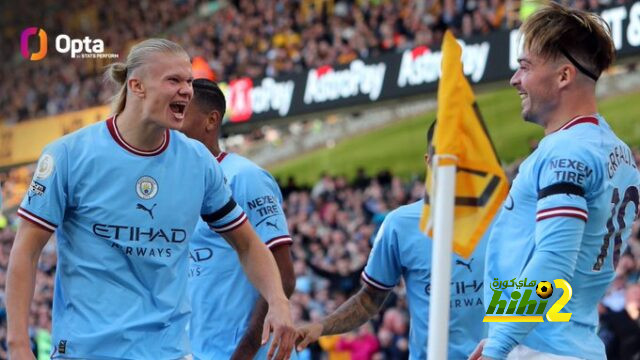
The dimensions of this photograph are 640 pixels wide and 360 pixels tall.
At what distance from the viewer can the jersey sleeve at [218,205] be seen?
5.12 m

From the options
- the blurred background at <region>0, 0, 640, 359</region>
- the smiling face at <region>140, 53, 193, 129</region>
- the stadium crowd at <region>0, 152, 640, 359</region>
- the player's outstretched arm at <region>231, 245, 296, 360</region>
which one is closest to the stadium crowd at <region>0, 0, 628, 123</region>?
the blurred background at <region>0, 0, 640, 359</region>

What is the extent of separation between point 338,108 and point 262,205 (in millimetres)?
17571

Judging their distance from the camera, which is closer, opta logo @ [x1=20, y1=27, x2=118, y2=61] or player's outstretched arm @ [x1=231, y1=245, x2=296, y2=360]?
player's outstretched arm @ [x1=231, y1=245, x2=296, y2=360]

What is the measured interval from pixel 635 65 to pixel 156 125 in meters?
18.3

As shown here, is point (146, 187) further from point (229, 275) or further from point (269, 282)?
point (229, 275)

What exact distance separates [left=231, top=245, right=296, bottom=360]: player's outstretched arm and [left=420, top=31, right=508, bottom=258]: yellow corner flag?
1.85 m

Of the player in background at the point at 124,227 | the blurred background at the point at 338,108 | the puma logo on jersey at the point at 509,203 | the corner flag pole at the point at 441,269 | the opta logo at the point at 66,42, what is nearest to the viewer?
the corner flag pole at the point at 441,269

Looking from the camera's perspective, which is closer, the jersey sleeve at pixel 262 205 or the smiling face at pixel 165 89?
the smiling face at pixel 165 89

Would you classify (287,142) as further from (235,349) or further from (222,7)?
(235,349)

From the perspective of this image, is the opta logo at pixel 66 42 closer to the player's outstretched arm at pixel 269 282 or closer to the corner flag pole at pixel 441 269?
the player's outstretched arm at pixel 269 282

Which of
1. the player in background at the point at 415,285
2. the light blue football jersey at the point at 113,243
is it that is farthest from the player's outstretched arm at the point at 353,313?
the light blue football jersey at the point at 113,243

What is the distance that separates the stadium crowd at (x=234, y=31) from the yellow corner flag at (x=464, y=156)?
1484cm

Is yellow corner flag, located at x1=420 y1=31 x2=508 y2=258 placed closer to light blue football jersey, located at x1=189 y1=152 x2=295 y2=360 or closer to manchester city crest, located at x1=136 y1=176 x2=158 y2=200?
manchester city crest, located at x1=136 y1=176 x2=158 y2=200

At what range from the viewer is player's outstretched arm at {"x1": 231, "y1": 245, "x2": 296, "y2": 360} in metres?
5.84
